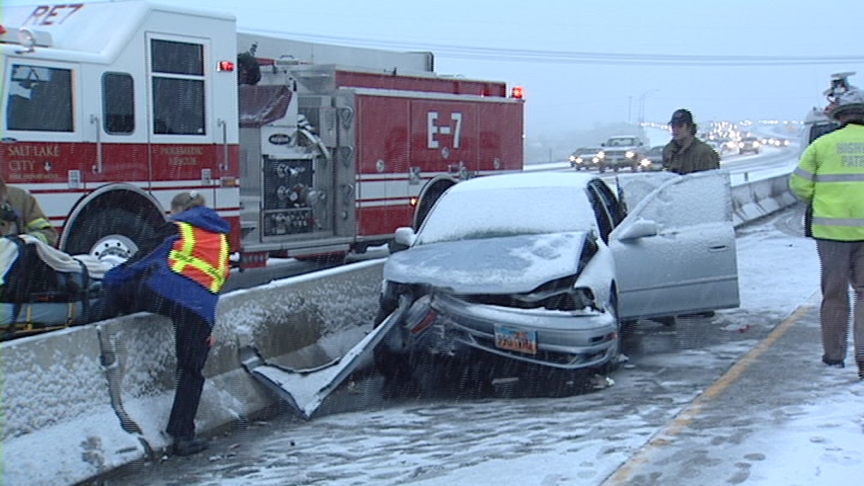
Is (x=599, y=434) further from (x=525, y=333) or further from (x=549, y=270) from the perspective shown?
(x=549, y=270)

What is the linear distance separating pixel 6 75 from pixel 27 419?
5.29 m

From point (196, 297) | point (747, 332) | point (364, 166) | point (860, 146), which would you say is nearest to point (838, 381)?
point (860, 146)

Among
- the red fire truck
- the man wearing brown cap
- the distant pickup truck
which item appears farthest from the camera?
the distant pickup truck

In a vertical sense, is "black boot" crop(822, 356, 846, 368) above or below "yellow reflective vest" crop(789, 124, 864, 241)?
below

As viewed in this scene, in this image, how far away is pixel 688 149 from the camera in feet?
38.3

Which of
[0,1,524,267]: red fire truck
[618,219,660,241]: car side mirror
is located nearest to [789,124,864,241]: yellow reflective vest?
[618,219,660,241]: car side mirror

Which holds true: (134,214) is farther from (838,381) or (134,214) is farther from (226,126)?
(838,381)

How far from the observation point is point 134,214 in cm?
1130

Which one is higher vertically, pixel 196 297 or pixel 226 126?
pixel 226 126

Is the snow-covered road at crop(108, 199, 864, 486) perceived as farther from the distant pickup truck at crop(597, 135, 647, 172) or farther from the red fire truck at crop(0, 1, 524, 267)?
the distant pickup truck at crop(597, 135, 647, 172)

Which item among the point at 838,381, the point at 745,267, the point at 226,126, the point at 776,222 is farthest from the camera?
the point at 776,222

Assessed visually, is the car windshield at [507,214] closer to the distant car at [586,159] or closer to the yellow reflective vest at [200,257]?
the yellow reflective vest at [200,257]

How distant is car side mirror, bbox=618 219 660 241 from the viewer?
9.08m

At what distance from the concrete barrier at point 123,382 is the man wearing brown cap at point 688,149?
15.7 ft
